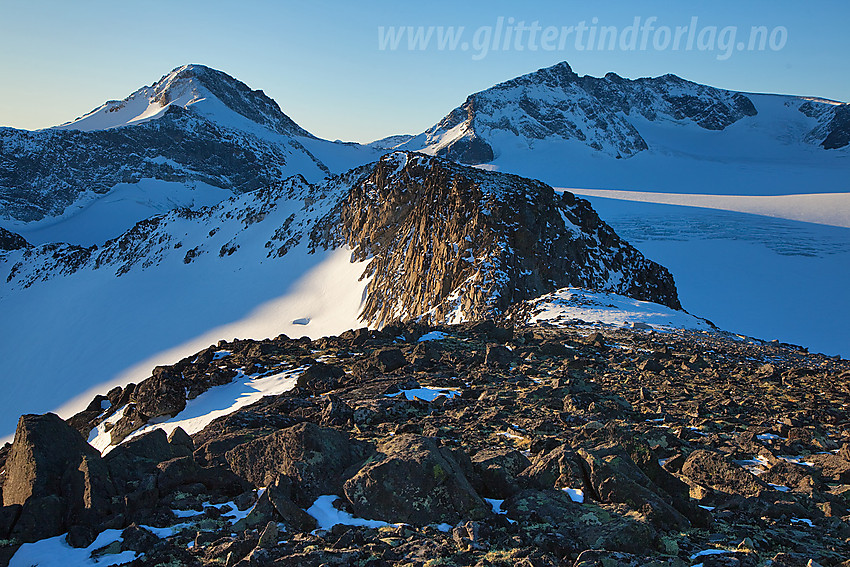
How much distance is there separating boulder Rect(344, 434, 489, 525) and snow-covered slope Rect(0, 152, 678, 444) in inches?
595

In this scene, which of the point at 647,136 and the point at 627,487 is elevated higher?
the point at 647,136

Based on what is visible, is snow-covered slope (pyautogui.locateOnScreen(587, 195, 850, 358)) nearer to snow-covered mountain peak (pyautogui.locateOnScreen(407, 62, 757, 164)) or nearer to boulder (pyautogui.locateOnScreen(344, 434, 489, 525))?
boulder (pyautogui.locateOnScreen(344, 434, 489, 525))

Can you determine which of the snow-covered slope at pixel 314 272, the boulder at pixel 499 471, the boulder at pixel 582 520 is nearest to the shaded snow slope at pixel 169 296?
the snow-covered slope at pixel 314 272

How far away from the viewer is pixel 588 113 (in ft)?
447

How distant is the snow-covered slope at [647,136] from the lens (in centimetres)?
10594

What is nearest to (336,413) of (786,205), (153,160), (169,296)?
(169,296)

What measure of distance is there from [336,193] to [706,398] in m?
36.8

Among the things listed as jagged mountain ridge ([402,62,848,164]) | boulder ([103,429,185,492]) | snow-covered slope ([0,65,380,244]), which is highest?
jagged mountain ridge ([402,62,848,164])

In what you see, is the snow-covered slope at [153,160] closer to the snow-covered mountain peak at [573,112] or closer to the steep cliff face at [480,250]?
the snow-covered mountain peak at [573,112]

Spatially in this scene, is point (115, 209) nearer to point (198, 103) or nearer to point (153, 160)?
point (153, 160)

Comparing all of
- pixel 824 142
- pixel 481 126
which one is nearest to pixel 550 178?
pixel 481 126

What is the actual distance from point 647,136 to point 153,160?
10972 cm

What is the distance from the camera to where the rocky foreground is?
4434 millimetres

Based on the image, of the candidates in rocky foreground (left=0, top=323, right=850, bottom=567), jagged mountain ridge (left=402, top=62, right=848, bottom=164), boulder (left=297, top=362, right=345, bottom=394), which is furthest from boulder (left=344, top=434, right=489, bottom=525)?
jagged mountain ridge (left=402, top=62, right=848, bottom=164)
